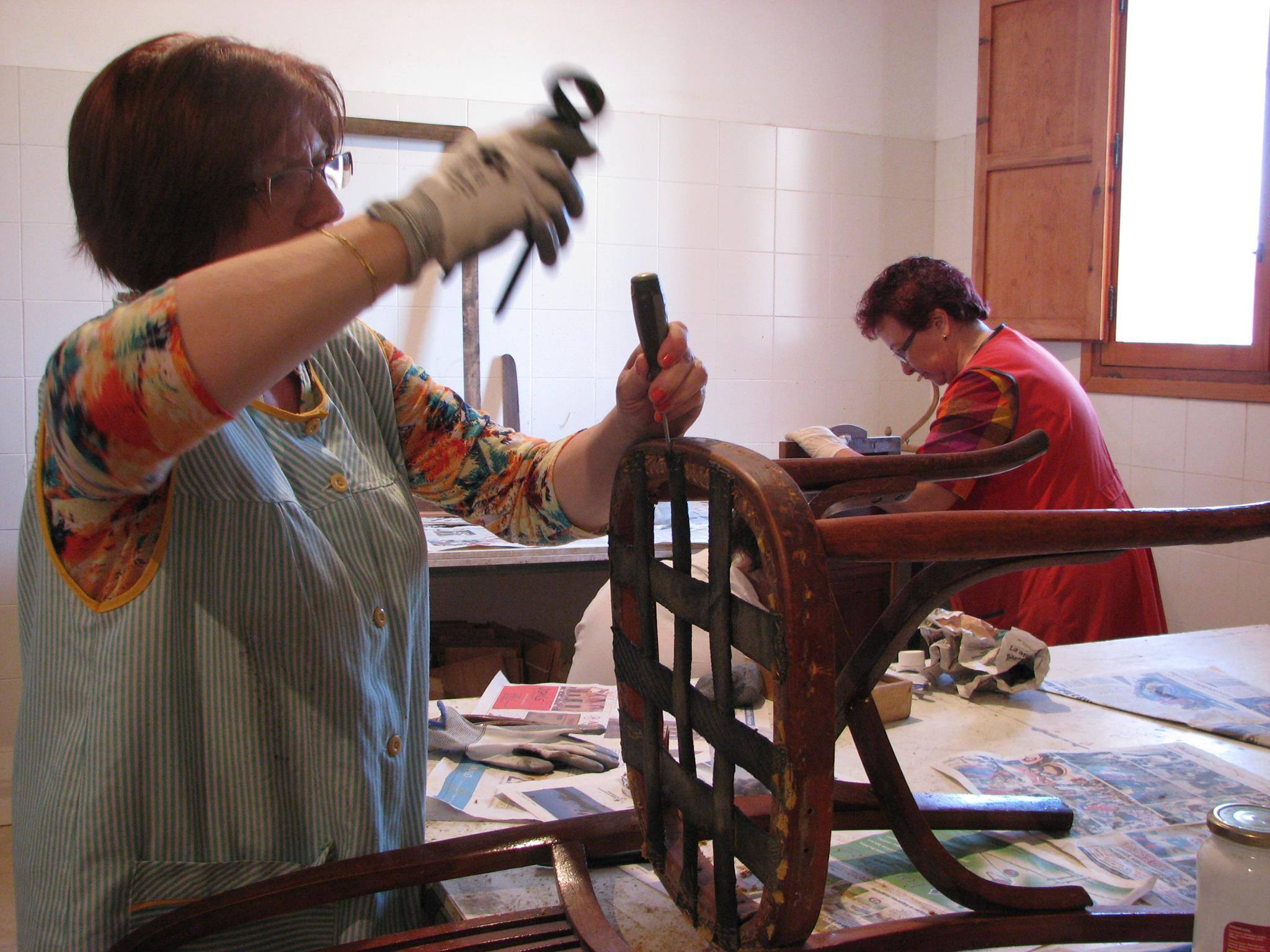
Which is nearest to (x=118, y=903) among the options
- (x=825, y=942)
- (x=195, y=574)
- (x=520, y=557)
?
(x=195, y=574)

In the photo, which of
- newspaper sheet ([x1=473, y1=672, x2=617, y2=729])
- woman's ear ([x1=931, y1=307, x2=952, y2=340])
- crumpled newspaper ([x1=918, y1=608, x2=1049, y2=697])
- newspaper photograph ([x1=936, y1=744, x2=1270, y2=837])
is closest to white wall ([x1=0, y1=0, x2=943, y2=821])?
woman's ear ([x1=931, y1=307, x2=952, y2=340])

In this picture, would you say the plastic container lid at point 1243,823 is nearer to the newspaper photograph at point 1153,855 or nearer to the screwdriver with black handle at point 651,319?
the newspaper photograph at point 1153,855

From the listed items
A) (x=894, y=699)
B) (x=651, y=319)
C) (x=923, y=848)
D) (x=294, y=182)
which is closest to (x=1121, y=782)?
(x=894, y=699)

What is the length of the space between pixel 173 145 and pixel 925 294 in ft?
7.44

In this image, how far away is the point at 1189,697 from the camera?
6.09 feet

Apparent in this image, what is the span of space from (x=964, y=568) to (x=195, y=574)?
0.72 meters

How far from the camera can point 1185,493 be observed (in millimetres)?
3705

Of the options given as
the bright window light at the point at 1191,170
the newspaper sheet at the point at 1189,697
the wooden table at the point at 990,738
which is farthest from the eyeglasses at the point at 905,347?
the bright window light at the point at 1191,170

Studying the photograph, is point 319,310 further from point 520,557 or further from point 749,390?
point 749,390

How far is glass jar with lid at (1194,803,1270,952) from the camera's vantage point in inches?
31.4

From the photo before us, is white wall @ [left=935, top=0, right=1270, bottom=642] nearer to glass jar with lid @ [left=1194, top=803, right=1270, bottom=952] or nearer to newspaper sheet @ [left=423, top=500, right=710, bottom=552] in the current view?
newspaper sheet @ [left=423, top=500, right=710, bottom=552]

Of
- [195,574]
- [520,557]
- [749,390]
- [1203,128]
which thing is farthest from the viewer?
[749,390]

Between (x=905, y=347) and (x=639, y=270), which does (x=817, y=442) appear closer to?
(x=905, y=347)

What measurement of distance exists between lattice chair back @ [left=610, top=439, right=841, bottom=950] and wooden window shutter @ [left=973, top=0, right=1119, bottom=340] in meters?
3.42
